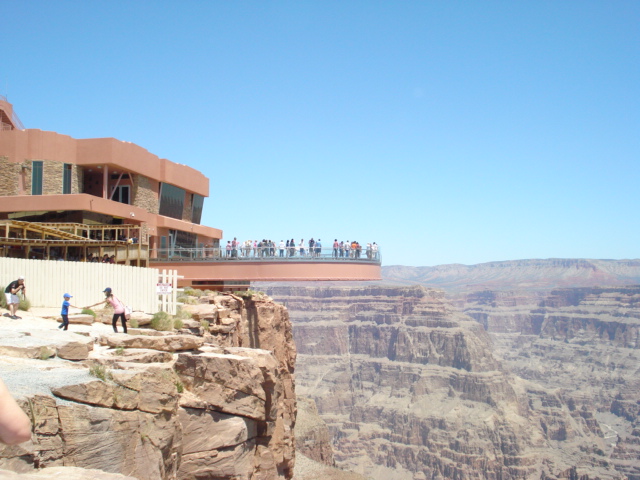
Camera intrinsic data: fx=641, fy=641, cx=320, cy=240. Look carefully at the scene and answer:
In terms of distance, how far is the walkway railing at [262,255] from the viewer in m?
31.7

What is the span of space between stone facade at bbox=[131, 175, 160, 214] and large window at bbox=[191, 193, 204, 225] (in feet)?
16.3

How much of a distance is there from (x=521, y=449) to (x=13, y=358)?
13330cm

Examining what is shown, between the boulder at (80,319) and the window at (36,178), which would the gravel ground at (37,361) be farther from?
the window at (36,178)

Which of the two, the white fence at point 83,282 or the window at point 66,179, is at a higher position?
the window at point 66,179

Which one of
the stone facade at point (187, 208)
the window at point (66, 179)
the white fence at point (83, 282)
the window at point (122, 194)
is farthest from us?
the stone facade at point (187, 208)

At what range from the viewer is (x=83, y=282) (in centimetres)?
2034

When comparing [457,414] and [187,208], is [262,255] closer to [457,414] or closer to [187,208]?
[187,208]

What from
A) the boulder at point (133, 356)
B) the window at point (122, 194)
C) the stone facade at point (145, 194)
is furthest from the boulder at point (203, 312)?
the window at point (122, 194)

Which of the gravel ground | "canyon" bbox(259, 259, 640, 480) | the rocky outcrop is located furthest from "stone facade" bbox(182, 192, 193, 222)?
"canyon" bbox(259, 259, 640, 480)

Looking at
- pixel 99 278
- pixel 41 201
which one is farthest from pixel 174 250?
pixel 99 278

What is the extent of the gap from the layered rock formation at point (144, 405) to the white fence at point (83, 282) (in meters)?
2.92

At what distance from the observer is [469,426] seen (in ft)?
466

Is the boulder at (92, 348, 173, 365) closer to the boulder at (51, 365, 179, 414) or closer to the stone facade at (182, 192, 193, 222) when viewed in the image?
the boulder at (51, 365, 179, 414)

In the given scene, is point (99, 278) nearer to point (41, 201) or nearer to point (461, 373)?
point (41, 201)
